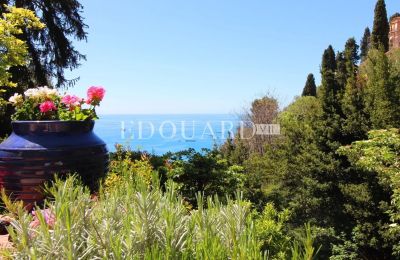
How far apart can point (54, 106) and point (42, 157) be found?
0.90m

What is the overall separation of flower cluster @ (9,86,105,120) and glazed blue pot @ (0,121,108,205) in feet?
1.30

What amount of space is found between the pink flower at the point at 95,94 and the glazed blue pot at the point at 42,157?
62 centimetres

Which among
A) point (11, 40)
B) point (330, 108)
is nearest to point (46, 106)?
point (11, 40)

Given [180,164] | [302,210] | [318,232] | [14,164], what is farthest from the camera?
[302,210]

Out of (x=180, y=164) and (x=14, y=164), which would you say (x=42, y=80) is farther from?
(x=14, y=164)

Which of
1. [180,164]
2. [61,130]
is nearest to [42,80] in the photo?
[180,164]

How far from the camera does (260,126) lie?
90.5 feet

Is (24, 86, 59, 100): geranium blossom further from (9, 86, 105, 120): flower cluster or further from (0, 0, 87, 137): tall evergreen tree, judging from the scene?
(0, 0, 87, 137): tall evergreen tree

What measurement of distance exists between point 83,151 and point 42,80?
51.2 ft

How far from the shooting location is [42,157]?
12.7ft

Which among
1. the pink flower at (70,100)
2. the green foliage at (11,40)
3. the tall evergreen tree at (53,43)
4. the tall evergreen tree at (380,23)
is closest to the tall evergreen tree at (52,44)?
the tall evergreen tree at (53,43)

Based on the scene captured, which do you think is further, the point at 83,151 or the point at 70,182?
the point at 83,151

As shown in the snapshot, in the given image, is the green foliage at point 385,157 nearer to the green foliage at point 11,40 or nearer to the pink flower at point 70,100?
the pink flower at point 70,100

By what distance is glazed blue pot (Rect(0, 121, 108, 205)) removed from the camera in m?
3.90
